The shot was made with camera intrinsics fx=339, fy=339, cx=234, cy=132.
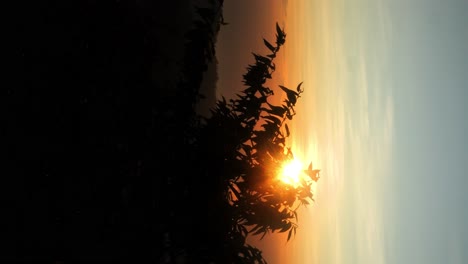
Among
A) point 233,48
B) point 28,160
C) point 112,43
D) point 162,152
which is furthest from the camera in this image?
point 233,48

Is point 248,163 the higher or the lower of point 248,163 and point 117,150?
the higher

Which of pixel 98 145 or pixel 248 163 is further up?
pixel 248 163

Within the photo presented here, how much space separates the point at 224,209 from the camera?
8.96 feet

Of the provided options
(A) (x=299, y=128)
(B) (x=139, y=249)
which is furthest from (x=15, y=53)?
(A) (x=299, y=128)

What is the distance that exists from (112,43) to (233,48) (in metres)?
3.36

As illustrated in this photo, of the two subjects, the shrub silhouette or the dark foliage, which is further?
the shrub silhouette

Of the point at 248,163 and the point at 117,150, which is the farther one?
the point at 248,163

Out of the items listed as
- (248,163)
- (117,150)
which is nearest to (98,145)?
(117,150)

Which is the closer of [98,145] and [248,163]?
[98,145]

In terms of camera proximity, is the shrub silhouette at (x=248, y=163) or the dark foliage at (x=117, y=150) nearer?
the dark foliage at (x=117, y=150)

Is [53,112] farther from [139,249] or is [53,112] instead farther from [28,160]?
[139,249]

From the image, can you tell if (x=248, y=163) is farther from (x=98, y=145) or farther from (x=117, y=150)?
(x=98, y=145)

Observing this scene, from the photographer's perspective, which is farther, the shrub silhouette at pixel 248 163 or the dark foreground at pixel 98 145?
the shrub silhouette at pixel 248 163

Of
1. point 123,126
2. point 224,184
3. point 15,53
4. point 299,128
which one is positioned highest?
point 299,128
